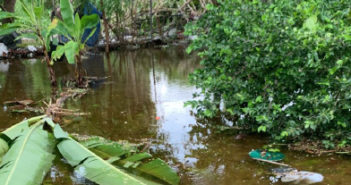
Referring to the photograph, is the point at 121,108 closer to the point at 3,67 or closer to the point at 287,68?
the point at 287,68

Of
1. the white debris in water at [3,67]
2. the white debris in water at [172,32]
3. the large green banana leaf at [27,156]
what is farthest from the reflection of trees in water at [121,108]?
the white debris in water at [172,32]

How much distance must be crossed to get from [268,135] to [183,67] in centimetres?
478

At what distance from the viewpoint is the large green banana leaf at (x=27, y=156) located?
230 cm

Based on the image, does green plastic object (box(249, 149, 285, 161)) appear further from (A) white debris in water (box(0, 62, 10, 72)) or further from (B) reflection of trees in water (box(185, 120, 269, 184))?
(A) white debris in water (box(0, 62, 10, 72))

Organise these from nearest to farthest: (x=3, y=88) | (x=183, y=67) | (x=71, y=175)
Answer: (x=71, y=175), (x=3, y=88), (x=183, y=67)

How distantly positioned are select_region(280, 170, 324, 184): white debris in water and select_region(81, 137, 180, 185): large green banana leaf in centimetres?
83

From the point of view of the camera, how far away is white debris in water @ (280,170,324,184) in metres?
2.53

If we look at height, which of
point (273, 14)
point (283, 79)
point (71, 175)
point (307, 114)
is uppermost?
point (273, 14)

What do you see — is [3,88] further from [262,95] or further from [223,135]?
[262,95]

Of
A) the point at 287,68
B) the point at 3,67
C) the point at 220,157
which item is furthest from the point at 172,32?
the point at 220,157

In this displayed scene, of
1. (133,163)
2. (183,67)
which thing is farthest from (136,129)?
(183,67)

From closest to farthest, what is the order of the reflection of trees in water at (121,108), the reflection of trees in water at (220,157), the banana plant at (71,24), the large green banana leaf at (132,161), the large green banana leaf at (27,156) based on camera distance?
the large green banana leaf at (27,156), the large green banana leaf at (132,161), the reflection of trees in water at (220,157), the reflection of trees in water at (121,108), the banana plant at (71,24)

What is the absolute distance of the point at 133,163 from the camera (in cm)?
261

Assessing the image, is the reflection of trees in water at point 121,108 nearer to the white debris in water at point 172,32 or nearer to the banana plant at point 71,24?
the banana plant at point 71,24
